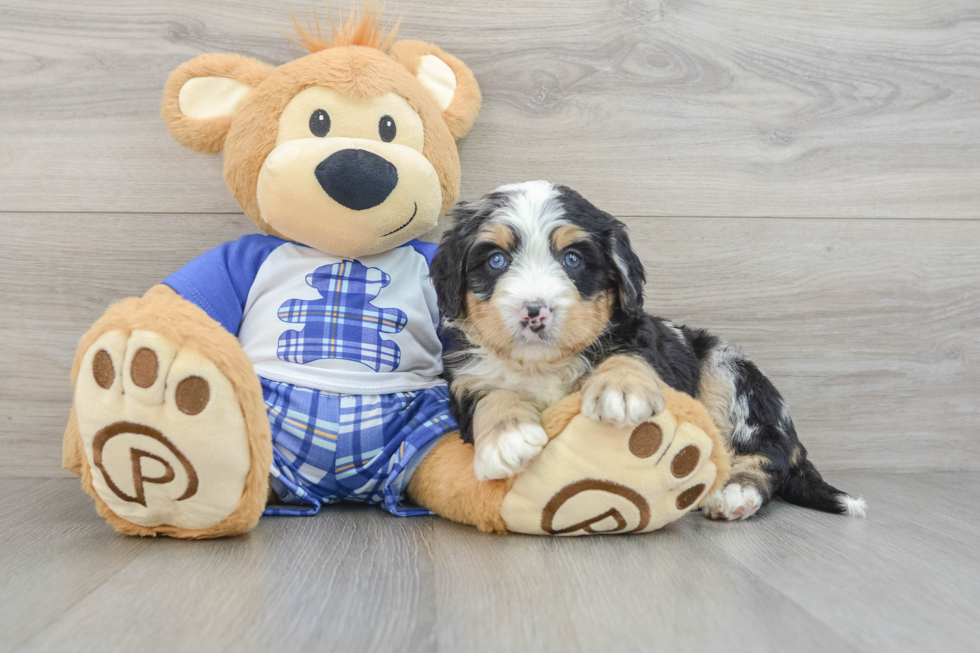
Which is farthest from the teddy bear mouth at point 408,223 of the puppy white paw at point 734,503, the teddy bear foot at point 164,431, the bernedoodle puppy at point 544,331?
the puppy white paw at point 734,503

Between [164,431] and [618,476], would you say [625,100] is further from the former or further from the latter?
[164,431]

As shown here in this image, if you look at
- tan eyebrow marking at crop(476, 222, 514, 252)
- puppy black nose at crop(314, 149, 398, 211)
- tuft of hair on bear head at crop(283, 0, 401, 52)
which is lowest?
tan eyebrow marking at crop(476, 222, 514, 252)

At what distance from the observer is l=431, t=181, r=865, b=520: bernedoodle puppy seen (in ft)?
4.81

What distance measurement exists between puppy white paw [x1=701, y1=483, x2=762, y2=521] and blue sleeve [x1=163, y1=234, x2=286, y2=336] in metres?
1.35

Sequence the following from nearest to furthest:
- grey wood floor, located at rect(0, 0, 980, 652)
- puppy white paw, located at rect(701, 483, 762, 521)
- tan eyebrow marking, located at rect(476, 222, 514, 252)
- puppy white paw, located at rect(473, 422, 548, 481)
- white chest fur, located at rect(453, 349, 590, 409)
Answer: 1. puppy white paw, located at rect(473, 422, 548, 481)
2. tan eyebrow marking, located at rect(476, 222, 514, 252)
3. white chest fur, located at rect(453, 349, 590, 409)
4. puppy white paw, located at rect(701, 483, 762, 521)
5. grey wood floor, located at rect(0, 0, 980, 652)

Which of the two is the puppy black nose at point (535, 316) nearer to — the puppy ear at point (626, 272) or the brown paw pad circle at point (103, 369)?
the puppy ear at point (626, 272)

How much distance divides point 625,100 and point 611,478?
55.4 inches

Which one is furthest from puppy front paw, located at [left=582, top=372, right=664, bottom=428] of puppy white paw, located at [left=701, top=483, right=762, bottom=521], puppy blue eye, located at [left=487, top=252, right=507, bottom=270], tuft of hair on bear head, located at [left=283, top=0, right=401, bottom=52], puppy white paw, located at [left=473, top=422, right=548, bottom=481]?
tuft of hair on bear head, located at [left=283, top=0, right=401, bottom=52]

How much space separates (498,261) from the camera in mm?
1581

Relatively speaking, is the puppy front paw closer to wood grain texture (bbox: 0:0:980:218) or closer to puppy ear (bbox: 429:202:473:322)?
Answer: puppy ear (bbox: 429:202:473:322)

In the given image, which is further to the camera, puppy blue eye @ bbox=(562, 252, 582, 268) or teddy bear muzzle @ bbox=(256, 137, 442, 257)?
teddy bear muzzle @ bbox=(256, 137, 442, 257)

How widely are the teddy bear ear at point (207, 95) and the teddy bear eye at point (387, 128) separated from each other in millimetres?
367

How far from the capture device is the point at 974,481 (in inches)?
92.2

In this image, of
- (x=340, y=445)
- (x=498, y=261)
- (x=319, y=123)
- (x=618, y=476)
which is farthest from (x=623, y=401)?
(x=319, y=123)
